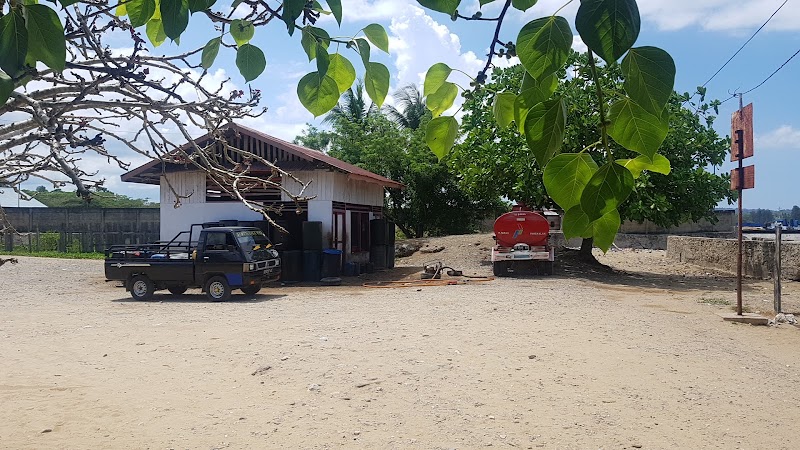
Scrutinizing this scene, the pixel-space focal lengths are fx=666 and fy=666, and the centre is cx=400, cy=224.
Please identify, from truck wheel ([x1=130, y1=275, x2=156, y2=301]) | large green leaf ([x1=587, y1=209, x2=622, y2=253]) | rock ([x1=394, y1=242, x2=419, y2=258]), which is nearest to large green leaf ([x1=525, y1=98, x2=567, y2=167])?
large green leaf ([x1=587, y1=209, x2=622, y2=253])

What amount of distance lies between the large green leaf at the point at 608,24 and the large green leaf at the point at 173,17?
0.75m

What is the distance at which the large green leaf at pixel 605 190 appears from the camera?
0.96 metres

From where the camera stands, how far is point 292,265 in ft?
60.8

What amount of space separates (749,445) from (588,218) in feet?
16.6

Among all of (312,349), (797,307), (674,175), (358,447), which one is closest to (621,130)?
(358,447)

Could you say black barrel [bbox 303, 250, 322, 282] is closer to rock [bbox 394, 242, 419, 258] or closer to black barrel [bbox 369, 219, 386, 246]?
black barrel [bbox 369, 219, 386, 246]

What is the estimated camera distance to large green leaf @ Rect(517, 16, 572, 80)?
3.23ft

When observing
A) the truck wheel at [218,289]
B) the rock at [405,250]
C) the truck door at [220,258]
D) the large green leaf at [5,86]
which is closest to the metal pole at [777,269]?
the truck door at [220,258]

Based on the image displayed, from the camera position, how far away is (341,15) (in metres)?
1.26

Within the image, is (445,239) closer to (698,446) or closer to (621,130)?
(698,446)

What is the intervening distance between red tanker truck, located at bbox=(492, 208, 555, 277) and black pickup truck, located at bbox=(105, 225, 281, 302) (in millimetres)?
6333

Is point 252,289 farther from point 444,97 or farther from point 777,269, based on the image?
point 444,97

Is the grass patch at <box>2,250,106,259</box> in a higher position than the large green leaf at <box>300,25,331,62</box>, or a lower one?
lower

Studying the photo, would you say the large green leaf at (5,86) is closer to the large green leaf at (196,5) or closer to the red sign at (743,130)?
the large green leaf at (196,5)
